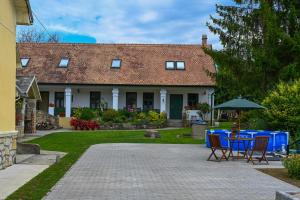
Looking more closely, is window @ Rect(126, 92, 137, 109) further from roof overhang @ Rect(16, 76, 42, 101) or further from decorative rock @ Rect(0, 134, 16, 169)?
decorative rock @ Rect(0, 134, 16, 169)

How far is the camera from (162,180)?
39.0ft

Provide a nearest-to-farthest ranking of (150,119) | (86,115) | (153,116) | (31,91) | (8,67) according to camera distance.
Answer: (8,67) → (31,91) → (86,115) → (150,119) → (153,116)

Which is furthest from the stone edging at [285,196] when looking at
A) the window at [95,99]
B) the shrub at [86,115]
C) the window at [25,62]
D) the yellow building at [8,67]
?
the window at [25,62]

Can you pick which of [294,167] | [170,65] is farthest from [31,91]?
[294,167]

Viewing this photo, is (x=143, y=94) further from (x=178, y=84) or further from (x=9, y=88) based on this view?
(x=9, y=88)

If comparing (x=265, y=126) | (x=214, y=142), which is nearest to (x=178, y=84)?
(x=265, y=126)

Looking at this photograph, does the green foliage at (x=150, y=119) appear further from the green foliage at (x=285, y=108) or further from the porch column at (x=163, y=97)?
the green foliage at (x=285, y=108)

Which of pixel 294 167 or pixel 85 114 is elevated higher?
pixel 85 114

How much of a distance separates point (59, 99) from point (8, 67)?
96.4 feet

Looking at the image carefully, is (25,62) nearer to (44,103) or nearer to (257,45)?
(44,103)

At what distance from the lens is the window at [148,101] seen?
42.8 metres

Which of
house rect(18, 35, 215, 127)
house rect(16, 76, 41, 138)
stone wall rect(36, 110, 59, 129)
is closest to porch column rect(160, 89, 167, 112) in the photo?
house rect(18, 35, 215, 127)

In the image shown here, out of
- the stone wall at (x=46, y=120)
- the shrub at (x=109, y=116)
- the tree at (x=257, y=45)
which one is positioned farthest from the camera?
the shrub at (x=109, y=116)

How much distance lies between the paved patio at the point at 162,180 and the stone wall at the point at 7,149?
5.73 ft
